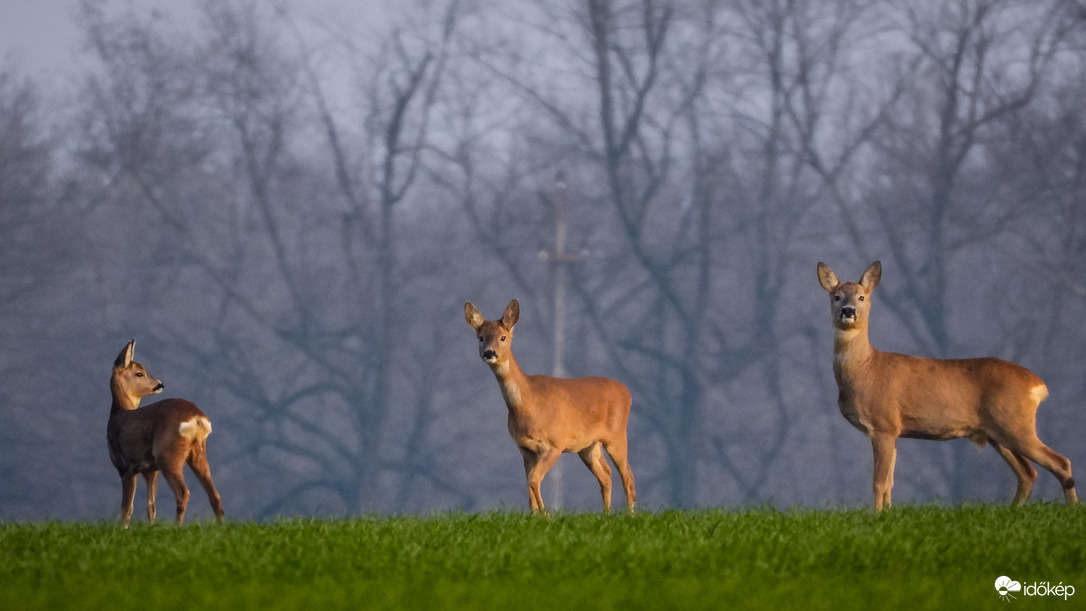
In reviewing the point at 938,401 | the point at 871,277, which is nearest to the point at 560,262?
the point at 871,277

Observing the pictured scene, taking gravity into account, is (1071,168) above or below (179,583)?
above

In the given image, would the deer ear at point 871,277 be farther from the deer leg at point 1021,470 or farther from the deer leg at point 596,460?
the deer leg at point 596,460

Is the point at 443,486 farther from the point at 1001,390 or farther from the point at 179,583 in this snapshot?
the point at 179,583

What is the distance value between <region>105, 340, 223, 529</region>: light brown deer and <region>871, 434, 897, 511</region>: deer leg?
15.8 ft

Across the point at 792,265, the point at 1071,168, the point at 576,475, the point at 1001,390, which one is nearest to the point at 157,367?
the point at 576,475

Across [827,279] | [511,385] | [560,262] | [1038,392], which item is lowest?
[511,385]

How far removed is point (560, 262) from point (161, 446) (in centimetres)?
1689

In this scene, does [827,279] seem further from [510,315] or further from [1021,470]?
[510,315]

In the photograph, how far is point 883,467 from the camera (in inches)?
436

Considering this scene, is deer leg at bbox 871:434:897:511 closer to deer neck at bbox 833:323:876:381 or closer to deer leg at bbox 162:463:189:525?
deer neck at bbox 833:323:876:381

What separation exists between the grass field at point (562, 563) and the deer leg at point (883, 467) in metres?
0.68

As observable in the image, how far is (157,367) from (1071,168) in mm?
17140

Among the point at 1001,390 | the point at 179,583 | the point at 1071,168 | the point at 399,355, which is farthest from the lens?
the point at 399,355

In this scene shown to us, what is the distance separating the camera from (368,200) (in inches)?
1132
